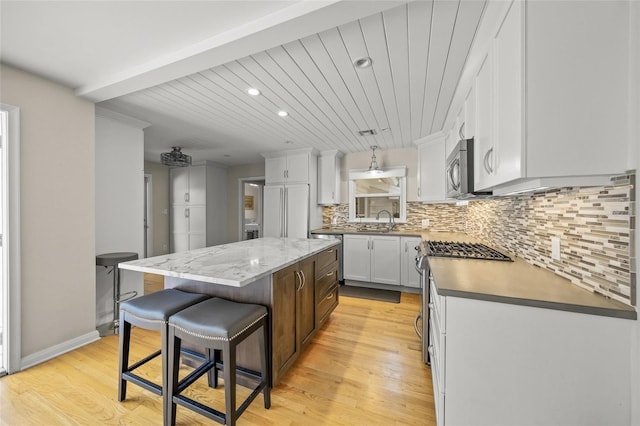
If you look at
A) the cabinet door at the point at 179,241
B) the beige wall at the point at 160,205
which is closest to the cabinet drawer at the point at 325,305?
the cabinet door at the point at 179,241

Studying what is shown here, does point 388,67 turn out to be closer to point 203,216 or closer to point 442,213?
point 442,213

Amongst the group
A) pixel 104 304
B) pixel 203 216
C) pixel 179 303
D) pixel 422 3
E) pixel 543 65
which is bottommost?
pixel 104 304

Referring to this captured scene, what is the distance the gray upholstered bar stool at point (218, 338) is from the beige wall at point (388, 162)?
344 cm

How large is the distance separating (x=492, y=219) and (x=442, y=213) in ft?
5.05

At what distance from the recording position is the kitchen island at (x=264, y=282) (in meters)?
1.44

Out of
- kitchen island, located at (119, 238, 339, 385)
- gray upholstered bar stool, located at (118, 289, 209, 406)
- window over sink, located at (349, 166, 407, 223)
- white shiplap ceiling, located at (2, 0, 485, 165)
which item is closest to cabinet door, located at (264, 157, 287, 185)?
white shiplap ceiling, located at (2, 0, 485, 165)

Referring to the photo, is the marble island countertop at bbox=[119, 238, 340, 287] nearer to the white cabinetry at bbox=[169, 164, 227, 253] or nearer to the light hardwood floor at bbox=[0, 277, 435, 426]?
the light hardwood floor at bbox=[0, 277, 435, 426]

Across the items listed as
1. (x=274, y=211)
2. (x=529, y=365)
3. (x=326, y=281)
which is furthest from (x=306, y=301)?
(x=274, y=211)

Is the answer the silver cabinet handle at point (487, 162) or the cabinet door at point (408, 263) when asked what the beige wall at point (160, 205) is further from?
the silver cabinet handle at point (487, 162)

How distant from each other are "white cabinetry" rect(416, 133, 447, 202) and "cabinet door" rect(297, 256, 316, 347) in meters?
2.46

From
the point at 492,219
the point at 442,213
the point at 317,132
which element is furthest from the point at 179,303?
the point at 442,213

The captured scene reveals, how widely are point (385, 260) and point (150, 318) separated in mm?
3137

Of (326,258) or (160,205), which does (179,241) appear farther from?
(326,258)

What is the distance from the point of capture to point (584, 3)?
0.89 metres
